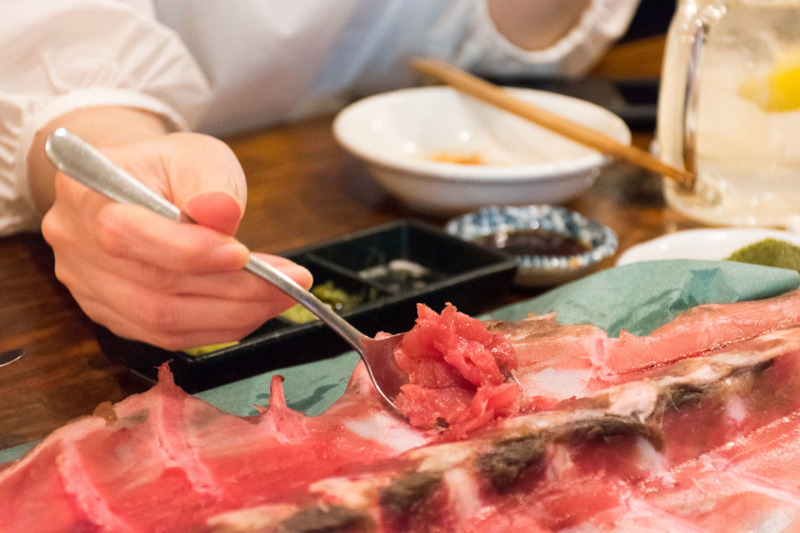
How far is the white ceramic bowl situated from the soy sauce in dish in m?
0.16

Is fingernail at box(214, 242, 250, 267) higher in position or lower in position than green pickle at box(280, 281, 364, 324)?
higher

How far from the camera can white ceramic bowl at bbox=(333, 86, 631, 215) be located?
221cm

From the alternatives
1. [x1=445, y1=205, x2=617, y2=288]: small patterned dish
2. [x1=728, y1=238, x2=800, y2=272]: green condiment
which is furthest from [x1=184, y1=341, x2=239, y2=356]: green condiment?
[x1=728, y1=238, x2=800, y2=272]: green condiment

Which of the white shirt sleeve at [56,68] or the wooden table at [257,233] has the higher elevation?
the white shirt sleeve at [56,68]

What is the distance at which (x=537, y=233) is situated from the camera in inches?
85.4

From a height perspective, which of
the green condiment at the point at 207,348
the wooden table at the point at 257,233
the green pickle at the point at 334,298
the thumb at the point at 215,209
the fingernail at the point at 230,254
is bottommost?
the wooden table at the point at 257,233

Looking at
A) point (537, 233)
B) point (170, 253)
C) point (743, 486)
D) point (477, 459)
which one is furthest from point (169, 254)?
point (537, 233)

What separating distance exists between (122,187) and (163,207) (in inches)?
2.6

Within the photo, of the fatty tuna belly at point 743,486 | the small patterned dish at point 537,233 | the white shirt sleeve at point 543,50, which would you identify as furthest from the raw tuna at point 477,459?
the white shirt sleeve at point 543,50

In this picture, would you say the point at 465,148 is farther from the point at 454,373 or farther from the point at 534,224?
the point at 454,373

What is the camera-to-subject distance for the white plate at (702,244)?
182 cm

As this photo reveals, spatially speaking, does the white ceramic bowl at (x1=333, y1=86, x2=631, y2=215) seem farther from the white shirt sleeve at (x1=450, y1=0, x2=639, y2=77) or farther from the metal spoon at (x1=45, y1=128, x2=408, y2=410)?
the metal spoon at (x1=45, y1=128, x2=408, y2=410)

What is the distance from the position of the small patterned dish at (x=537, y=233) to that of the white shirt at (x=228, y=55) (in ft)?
3.16

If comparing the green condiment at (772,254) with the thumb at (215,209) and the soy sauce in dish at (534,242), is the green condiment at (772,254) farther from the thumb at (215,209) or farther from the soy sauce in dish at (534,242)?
the thumb at (215,209)
